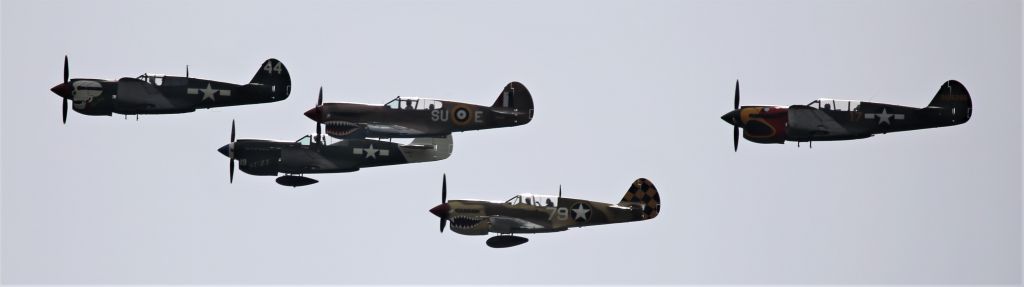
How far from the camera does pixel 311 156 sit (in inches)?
2586

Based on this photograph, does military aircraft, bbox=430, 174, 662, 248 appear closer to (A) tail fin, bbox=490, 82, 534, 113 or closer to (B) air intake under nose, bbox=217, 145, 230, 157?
(A) tail fin, bbox=490, 82, 534, 113

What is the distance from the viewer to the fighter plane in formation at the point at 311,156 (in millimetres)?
65688

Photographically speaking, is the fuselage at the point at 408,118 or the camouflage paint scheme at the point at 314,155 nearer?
the camouflage paint scheme at the point at 314,155

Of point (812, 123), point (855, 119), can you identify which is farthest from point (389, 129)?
point (855, 119)

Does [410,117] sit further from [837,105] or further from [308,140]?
[837,105]

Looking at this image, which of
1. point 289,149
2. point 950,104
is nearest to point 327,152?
point 289,149

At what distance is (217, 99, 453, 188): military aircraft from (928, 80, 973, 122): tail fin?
44.5 feet

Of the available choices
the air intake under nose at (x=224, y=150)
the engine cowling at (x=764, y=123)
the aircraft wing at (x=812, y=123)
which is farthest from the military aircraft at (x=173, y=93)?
the aircraft wing at (x=812, y=123)

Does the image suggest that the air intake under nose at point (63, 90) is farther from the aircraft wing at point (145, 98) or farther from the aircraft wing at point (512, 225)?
the aircraft wing at point (512, 225)

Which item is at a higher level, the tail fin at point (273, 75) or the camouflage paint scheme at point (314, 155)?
the tail fin at point (273, 75)

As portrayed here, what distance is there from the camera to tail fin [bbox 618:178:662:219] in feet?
219

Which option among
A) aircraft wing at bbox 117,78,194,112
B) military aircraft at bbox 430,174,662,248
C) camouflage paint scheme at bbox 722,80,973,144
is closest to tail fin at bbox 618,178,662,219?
military aircraft at bbox 430,174,662,248

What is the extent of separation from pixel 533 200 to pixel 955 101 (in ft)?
36.5

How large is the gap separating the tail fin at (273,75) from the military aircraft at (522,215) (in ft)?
16.8
